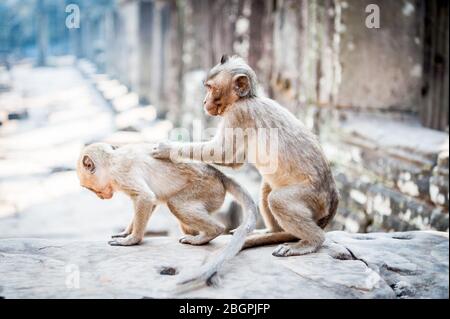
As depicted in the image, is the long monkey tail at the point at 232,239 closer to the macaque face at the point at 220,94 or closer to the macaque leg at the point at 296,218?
the macaque leg at the point at 296,218

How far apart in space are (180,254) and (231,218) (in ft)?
13.9

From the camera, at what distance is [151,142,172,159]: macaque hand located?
168 inches

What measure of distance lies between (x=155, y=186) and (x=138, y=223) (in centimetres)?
27

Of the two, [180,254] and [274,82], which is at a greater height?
[274,82]

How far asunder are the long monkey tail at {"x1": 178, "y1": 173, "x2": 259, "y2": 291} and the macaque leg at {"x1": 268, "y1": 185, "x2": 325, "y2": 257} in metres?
0.19

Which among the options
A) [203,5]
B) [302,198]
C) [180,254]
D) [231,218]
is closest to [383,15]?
[231,218]

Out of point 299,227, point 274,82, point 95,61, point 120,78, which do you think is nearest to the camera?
point 299,227

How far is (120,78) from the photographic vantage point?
3073 cm

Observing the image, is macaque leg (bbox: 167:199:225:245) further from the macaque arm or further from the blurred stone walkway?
the blurred stone walkway

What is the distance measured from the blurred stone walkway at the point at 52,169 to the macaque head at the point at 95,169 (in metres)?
0.84

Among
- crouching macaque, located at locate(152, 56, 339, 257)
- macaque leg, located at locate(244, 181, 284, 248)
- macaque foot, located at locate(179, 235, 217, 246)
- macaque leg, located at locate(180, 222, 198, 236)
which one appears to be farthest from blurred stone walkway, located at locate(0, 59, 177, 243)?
crouching macaque, located at locate(152, 56, 339, 257)

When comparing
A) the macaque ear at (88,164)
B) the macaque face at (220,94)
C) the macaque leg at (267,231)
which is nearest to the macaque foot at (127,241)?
the macaque ear at (88,164)

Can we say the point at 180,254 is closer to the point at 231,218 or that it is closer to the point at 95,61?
the point at 231,218
